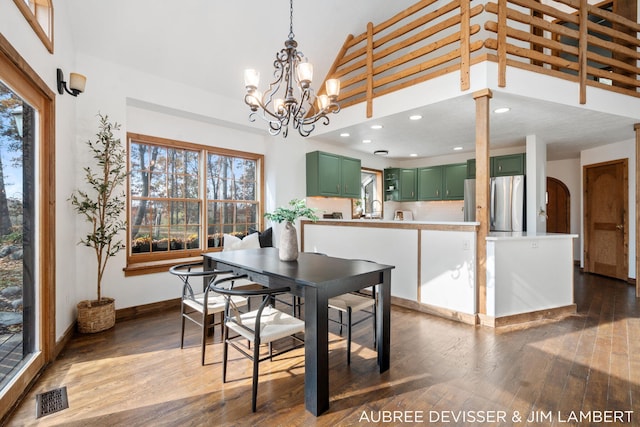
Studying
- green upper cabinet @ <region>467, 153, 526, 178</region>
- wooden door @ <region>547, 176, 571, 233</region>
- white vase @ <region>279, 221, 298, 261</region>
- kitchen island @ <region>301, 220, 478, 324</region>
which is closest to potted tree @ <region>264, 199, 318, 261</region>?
white vase @ <region>279, 221, 298, 261</region>

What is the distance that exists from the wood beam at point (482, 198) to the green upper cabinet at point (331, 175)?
2.61 m

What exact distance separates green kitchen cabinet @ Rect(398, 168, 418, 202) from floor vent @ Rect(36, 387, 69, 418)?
658 centimetres

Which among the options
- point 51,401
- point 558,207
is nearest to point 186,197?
point 51,401

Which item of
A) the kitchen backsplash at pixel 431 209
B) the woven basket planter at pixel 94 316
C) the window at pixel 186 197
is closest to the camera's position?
the woven basket planter at pixel 94 316

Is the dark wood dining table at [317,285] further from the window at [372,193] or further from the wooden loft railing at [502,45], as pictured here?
the window at [372,193]

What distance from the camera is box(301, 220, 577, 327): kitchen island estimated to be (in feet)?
11.0

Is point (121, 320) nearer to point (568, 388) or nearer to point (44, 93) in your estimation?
point (44, 93)

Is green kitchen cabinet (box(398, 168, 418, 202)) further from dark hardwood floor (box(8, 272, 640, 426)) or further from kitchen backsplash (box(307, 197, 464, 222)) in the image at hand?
dark hardwood floor (box(8, 272, 640, 426))

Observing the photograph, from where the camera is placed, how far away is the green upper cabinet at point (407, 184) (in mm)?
7258

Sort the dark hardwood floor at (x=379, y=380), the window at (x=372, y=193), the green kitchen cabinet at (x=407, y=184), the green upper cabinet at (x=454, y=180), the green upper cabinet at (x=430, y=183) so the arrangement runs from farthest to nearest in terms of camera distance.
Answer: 1. the window at (x=372, y=193)
2. the green kitchen cabinet at (x=407, y=184)
3. the green upper cabinet at (x=430, y=183)
4. the green upper cabinet at (x=454, y=180)
5. the dark hardwood floor at (x=379, y=380)

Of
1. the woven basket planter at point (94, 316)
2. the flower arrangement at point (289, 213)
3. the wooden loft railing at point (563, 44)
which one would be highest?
the wooden loft railing at point (563, 44)

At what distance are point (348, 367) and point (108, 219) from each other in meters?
3.01

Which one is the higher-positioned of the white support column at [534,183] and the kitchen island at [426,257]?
the white support column at [534,183]

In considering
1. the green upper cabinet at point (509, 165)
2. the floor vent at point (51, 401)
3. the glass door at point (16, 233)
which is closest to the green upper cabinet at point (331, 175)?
the green upper cabinet at point (509, 165)
